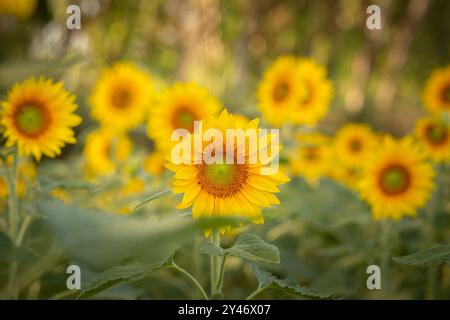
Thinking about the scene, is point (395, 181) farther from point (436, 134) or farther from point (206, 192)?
point (206, 192)

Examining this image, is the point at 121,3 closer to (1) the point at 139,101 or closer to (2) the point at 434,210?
(1) the point at 139,101

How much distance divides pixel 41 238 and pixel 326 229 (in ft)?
2.89

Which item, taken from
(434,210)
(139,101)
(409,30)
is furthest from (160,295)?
(409,30)

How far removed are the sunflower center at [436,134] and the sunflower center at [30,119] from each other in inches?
50.1

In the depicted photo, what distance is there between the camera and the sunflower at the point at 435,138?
69.7 inches

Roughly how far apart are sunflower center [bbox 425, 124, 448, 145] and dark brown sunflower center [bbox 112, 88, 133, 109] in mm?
1153

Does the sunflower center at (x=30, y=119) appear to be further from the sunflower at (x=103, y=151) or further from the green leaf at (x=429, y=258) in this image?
the green leaf at (x=429, y=258)

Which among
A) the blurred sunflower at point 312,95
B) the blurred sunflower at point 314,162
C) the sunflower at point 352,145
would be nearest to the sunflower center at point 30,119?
the blurred sunflower at point 312,95

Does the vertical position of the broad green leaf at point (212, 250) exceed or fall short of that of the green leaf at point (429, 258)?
it exceeds it

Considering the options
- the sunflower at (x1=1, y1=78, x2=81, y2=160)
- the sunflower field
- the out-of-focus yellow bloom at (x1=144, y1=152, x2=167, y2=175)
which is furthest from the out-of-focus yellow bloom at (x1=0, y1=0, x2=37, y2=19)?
the sunflower at (x1=1, y1=78, x2=81, y2=160)

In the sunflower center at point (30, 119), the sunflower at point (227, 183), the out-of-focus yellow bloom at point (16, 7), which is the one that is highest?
the out-of-focus yellow bloom at point (16, 7)

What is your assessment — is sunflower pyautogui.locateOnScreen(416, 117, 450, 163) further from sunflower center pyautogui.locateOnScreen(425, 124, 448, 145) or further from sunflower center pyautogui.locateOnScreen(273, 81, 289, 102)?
sunflower center pyautogui.locateOnScreen(273, 81, 289, 102)

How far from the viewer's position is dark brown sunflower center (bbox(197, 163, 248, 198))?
3.24ft

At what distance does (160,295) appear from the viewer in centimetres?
159
